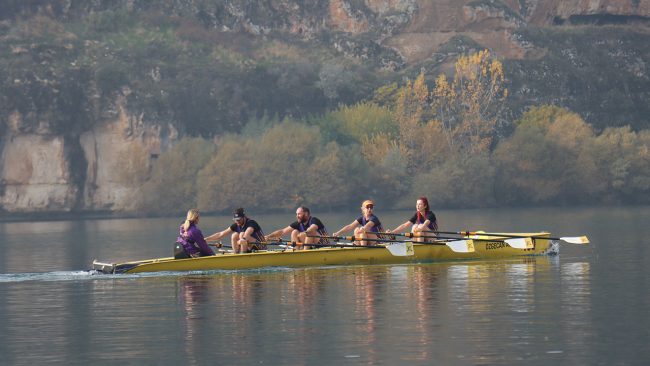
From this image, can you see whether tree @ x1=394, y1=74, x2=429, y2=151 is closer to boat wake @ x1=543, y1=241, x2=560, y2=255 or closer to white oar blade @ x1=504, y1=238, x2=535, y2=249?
boat wake @ x1=543, y1=241, x2=560, y2=255

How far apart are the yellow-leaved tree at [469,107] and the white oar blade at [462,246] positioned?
55.2m

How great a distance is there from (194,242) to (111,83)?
6119 cm

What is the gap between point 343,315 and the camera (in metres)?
14.4

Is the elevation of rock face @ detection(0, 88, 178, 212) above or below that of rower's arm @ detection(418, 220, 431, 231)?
above

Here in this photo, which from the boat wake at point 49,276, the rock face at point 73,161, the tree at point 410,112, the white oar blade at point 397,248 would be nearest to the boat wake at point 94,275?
the boat wake at point 49,276

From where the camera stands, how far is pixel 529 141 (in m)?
75.8

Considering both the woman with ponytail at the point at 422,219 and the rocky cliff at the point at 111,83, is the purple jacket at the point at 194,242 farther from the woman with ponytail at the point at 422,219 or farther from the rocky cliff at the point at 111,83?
the rocky cliff at the point at 111,83

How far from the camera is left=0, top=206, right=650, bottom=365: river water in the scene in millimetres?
11383

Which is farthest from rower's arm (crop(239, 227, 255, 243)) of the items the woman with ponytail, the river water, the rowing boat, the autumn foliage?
the autumn foliage

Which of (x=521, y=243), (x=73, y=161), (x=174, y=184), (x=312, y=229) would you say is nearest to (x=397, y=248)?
(x=312, y=229)

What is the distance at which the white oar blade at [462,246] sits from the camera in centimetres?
2332

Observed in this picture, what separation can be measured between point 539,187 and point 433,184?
9.83 metres

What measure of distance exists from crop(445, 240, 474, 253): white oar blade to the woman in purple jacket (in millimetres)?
6780

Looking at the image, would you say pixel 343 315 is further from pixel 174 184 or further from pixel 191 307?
pixel 174 184
